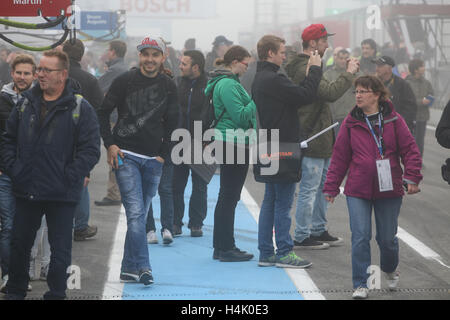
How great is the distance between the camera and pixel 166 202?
29.1ft

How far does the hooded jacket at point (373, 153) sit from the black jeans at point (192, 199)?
9.00 ft

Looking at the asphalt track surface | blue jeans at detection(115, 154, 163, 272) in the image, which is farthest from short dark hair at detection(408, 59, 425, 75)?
blue jeans at detection(115, 154, 163, 272)

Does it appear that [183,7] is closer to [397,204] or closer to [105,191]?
[105,191]

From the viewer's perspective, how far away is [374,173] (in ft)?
21.4

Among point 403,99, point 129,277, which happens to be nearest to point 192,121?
point 129,277

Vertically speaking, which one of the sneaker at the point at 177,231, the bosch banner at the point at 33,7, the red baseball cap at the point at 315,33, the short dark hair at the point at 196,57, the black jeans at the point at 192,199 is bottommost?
the sneaker at the point at 177,231

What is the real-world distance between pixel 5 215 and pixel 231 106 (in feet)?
7.01

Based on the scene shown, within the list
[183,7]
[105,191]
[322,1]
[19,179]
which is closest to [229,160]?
[19,179]

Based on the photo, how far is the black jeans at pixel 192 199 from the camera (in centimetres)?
912

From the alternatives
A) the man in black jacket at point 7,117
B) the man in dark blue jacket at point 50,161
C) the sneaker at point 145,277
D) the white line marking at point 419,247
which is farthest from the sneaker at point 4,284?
the white line marking at point 419,247

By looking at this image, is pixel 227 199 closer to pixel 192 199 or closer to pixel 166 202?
pixel 166 202

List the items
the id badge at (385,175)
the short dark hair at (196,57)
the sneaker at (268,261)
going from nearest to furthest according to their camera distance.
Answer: the id badge at (385,175) < the sneaker at (268,261) < the short dark hair at (196,57)

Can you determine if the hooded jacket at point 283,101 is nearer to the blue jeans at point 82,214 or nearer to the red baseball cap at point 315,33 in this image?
the red baseball cap at point 315,33
